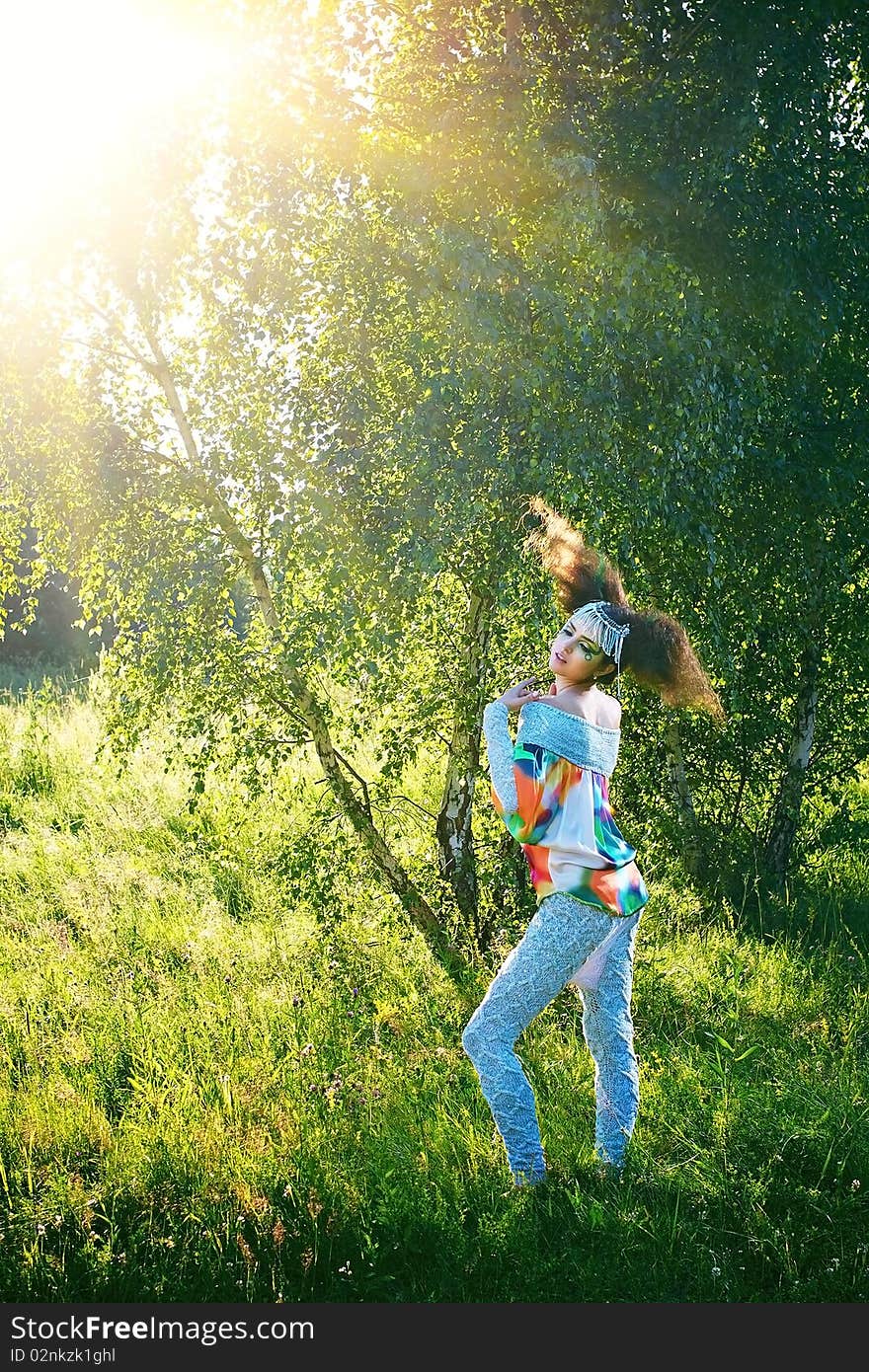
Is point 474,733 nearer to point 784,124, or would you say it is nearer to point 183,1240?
point 183,1240

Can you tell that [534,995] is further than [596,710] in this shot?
No

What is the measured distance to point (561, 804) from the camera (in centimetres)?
340

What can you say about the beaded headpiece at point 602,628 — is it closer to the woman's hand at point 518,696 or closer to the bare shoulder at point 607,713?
the bare shoulder at point 607,713

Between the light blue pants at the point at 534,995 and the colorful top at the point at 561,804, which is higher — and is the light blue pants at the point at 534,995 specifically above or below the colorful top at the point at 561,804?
below

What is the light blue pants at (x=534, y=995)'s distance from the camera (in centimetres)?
331

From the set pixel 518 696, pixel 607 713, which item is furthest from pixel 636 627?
pixel 518 696

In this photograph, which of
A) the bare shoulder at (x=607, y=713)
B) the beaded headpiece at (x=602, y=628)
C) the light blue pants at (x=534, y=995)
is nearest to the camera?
the light blue pants at (x=534, y=995)

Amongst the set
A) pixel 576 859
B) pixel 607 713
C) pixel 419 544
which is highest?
pixel 419 544

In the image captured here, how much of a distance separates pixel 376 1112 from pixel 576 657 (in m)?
2.19

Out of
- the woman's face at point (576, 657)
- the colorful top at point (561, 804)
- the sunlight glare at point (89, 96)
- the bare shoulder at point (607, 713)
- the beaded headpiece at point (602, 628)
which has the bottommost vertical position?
the colorful top at point (561, 804)

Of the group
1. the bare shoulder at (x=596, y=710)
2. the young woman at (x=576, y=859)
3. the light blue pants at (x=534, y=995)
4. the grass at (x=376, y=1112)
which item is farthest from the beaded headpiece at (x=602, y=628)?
the grass at (x=376, y=1112)

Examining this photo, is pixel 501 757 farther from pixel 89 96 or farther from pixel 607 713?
pixel 89 96

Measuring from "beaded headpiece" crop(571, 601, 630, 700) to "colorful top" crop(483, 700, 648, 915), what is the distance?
0.26m

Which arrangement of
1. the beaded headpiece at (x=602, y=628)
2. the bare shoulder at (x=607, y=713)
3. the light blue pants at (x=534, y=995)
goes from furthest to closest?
1. the bare shoulder at (x=607, y=713)
2. the beaded headpiece at (x=602, y=628)
3. the light blue pants at (x=534, y=995)
